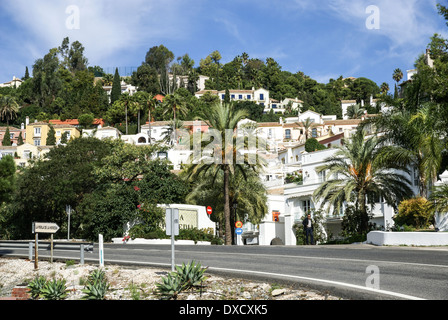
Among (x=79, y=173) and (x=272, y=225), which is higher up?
(x=79, y=173)

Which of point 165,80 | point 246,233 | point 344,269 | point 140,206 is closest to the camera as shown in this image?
point 344,269

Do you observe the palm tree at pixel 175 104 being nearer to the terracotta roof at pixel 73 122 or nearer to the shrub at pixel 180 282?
the terracotta roof at pixel 73 122

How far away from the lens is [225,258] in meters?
19.6

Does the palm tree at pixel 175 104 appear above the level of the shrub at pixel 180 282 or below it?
above

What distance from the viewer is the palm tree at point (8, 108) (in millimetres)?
147375

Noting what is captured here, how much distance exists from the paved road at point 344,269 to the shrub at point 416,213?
40.9 ft

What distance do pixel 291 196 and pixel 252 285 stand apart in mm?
42032

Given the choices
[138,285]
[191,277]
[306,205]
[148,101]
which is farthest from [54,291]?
[148,101]

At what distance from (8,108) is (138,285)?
14401cm

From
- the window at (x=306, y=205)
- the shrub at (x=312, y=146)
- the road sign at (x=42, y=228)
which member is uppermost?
the shrub at (x=312, y=146)

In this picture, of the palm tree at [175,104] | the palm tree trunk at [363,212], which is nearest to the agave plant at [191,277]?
the palm tree trunk at [363,212]

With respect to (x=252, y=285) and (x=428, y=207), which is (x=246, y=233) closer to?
(x=428, y=207)
